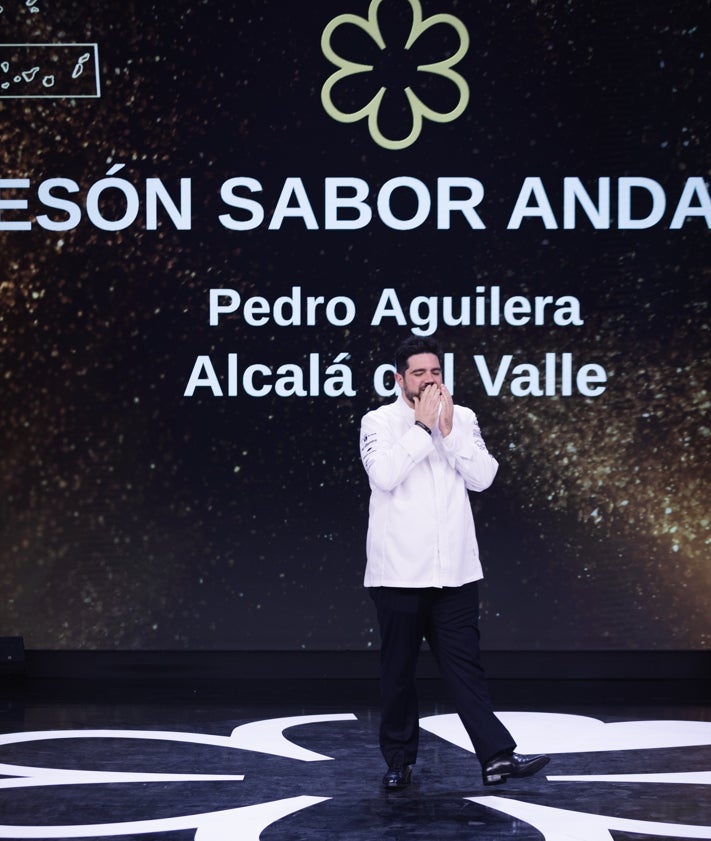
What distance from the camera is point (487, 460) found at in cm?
346

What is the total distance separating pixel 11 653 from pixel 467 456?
2992mm

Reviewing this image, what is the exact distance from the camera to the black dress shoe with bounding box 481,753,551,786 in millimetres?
3262

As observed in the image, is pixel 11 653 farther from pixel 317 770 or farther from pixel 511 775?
pixel 511 775

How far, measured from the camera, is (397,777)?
3.42m

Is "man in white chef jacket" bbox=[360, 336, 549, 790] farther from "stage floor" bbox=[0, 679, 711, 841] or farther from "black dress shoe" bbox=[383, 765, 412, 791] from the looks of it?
"stage floor" bbox=[0, 679, 711, 841]

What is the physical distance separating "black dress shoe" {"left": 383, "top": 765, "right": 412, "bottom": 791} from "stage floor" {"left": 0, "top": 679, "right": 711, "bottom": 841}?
1.1 inches

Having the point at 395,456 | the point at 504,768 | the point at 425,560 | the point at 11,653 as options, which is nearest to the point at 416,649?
the point at 425,560

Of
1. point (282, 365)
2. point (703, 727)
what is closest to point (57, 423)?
point (282, 365)

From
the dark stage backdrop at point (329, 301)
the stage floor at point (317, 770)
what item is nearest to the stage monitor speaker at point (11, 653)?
the dark stage backdrop at point (329, 301)

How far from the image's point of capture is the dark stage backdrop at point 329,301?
534cm

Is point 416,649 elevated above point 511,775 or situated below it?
above

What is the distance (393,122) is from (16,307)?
6.51ft

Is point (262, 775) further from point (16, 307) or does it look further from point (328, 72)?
point (328, 72)

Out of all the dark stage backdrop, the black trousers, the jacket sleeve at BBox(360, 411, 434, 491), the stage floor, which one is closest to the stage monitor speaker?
the dark stage backdrop
